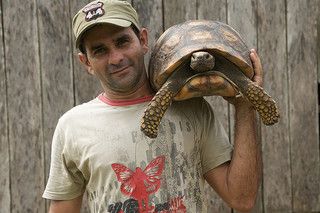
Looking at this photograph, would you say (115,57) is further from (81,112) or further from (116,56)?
(81,112)

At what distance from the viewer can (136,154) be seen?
2205 millimetres

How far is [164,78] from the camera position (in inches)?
84.7

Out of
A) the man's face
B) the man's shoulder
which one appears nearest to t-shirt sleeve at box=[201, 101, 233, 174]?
the man's face

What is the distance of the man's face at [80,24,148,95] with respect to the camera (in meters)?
2.17

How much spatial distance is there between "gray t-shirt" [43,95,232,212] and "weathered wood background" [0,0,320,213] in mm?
795

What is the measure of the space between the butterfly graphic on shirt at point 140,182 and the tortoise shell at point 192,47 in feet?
1.04

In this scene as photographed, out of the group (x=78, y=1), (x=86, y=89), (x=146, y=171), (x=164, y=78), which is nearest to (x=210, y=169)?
(x=146, y=171)

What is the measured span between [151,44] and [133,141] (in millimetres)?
987

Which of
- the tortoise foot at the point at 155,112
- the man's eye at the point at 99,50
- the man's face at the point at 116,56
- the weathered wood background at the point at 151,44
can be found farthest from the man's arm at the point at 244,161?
the weathered wood background at the point at 151,44

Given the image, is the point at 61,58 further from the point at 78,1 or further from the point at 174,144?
the point at 174,144

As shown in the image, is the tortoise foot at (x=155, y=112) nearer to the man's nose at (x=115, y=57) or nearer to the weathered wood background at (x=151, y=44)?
the man's nose at (x=115, y=57)

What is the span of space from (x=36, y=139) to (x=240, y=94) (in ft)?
4.48

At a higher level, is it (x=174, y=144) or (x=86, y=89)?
(x=86, y=89)

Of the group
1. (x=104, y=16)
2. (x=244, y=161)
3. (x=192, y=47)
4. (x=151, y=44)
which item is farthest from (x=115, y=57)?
(x=151, y=44)
